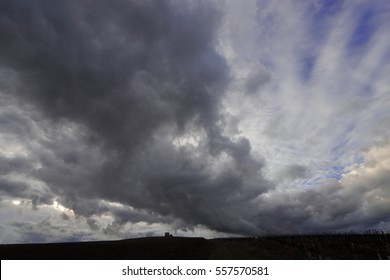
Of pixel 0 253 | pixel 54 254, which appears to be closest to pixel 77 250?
pixel 54 254

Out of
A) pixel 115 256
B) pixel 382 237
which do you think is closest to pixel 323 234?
pixel 382 237

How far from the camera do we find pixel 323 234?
10050cm

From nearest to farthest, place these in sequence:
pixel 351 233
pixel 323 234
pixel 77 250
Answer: pixel 77 250 → pixel 351 233 → pixel 323 234

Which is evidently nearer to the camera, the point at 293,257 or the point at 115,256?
the point at 293,257

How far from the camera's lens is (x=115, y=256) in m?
66.0

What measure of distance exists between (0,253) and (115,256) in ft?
106
